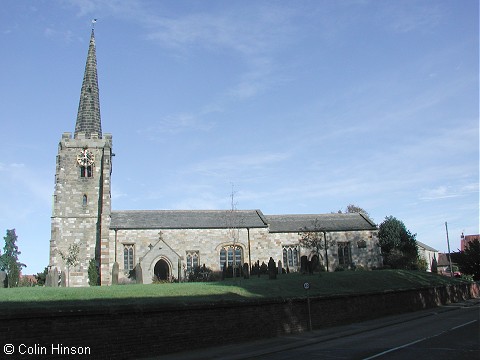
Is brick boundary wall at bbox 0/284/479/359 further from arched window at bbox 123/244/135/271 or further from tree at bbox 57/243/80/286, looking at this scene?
tree at bbox 57/243/80/286

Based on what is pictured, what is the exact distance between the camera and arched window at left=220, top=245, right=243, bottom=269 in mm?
43300

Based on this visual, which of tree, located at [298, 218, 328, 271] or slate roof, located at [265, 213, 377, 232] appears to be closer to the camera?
tree, located at [298, 218, 328, 271]

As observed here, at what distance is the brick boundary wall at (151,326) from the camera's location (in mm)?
10984

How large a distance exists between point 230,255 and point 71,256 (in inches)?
584

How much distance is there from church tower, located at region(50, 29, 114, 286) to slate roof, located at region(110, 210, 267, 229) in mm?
2029

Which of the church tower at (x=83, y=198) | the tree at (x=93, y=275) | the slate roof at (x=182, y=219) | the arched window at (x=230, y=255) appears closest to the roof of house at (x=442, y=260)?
the slate roof at (x=182, y=219)

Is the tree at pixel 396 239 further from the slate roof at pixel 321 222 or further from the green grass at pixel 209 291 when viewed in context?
the green grass at pixel 209 291

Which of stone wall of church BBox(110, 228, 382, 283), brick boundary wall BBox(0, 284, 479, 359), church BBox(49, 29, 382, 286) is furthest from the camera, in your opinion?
church BBox(49, 29, 382, 286)

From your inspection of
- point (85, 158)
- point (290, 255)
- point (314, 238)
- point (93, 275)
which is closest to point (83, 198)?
point (85, 158)

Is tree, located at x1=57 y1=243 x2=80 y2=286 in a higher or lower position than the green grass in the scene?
higher

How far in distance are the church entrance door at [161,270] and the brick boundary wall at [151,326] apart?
2247 cm

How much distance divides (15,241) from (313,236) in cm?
6288

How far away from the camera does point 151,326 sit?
13.2 metres

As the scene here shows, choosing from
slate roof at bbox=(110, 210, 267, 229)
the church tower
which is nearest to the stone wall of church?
slate roof at bbox=(110, 210, 267, 229)
